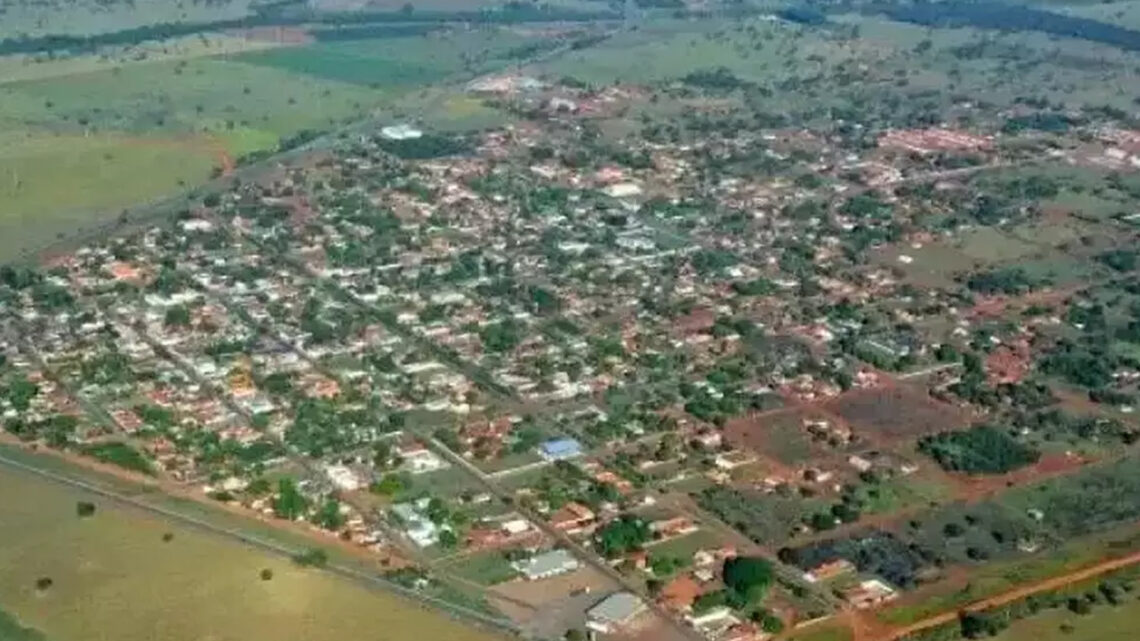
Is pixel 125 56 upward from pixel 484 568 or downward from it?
upward

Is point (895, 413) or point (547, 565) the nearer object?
point (547, 565)

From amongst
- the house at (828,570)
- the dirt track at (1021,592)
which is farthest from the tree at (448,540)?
the dirt track at (1021,592)

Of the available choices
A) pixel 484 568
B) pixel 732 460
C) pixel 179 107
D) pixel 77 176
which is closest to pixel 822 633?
pixel 484 568

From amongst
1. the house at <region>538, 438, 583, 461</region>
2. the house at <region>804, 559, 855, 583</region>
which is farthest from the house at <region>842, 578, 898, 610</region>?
the house at <region>538, 438, 583, 461</region>

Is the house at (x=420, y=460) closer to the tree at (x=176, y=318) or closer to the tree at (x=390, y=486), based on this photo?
the tree at (x=390, y=486)

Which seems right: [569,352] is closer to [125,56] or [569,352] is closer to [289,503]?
[289,503]

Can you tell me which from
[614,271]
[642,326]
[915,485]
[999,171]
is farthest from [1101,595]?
[999,171]

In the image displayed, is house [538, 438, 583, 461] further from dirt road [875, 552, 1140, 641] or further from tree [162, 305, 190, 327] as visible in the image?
tree [162, 305, 190, 327]

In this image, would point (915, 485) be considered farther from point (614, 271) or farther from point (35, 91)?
point (35, 91)
